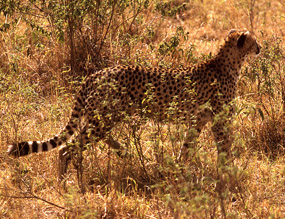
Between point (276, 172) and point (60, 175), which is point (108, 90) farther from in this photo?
point (276, 172)

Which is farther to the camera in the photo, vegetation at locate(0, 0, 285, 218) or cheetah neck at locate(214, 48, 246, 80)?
cheetah neck at locate(214, 48, 246, 80)

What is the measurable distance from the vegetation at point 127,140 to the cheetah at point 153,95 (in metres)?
0.13

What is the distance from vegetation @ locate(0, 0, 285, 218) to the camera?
136 inches

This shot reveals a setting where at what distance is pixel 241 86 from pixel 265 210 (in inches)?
85.9

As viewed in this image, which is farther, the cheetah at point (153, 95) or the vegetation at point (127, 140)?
the cheetah at point (153, 95)

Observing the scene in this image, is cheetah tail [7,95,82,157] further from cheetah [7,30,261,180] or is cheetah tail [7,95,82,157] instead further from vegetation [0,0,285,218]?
vegetation [0,0,285,218]

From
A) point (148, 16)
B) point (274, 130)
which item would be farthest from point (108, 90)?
point (148, 16)

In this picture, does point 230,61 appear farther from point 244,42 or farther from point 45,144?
point 45,144

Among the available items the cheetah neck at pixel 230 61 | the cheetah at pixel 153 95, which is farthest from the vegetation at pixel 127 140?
the cheetah neck at pixel 230 61

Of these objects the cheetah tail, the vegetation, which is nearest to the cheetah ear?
the vegetation

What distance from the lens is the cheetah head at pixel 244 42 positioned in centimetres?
443

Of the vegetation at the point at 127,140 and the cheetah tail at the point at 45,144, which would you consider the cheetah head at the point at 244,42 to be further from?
the cheetah tail at the point at 45,144

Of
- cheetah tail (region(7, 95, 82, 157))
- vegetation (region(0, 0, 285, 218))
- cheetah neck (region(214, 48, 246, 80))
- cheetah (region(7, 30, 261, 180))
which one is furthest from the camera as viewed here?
cheetah neck (region(214, 48, 246, 80))

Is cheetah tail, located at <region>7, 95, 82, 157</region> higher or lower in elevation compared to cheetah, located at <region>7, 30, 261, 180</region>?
lower
